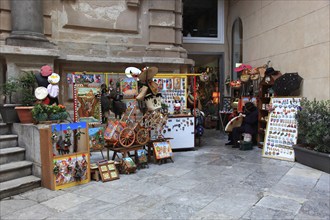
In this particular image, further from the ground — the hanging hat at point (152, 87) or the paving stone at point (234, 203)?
the hanging hat at point (152, 87)

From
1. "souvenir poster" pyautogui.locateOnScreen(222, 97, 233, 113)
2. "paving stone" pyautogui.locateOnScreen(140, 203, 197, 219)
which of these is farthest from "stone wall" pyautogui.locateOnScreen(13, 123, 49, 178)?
"souvenir poster" pyautogui.locateOnScreen(222, 97, 233, 113)

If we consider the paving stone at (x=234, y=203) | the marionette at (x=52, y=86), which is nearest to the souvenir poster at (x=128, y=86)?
the marionette at (x=52, y=86)

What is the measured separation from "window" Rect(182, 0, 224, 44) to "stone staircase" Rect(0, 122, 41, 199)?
7843mm

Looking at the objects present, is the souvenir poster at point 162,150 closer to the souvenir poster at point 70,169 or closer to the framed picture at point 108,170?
the framed picture at point 108,170

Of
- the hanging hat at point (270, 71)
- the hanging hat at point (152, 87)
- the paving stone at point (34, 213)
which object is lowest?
the paving stone at point (34, 213)

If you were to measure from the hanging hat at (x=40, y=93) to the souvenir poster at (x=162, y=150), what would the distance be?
2.50 meters

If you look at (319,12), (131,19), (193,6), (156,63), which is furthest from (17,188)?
(193,6)

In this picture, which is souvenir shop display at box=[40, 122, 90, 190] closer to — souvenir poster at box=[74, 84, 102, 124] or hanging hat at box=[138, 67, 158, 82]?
souvenir poster at box=[74, 84, 102, 124]

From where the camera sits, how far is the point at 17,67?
21.6 feet

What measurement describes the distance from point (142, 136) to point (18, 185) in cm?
249

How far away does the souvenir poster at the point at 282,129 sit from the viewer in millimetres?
6918

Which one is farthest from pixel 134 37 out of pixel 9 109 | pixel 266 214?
pixel 266 214

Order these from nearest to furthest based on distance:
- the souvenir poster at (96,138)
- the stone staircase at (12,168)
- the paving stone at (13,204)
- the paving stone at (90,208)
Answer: the paving stone at (90,208) → the paving stone at (13,204) → the stone staircase at (12,168) → the souvenir poster at (96,138)

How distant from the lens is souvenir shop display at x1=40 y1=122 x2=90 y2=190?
15.7 ft
